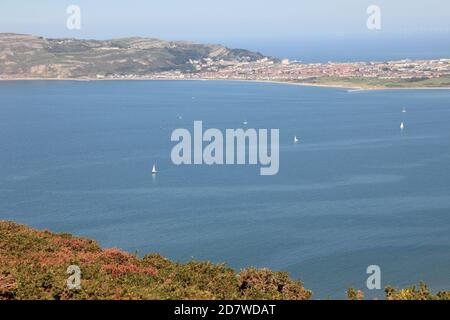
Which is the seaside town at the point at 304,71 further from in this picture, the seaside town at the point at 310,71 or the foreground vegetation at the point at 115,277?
the foreground vegetation at the point at 115,277

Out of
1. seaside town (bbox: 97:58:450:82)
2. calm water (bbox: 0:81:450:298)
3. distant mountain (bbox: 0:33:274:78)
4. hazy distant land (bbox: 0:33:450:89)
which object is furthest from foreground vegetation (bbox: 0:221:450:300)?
distant mountain (bbox: 0:33:274:78)

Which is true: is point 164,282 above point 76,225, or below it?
above

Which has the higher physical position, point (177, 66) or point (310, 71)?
point (177, 66)

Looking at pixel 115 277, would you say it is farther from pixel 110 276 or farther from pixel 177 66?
pixel 177 66

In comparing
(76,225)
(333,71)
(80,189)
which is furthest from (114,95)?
(76,225)

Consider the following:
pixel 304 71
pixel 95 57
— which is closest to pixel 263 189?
pixel 304 71

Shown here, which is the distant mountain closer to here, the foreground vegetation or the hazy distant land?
the hazy distant land
